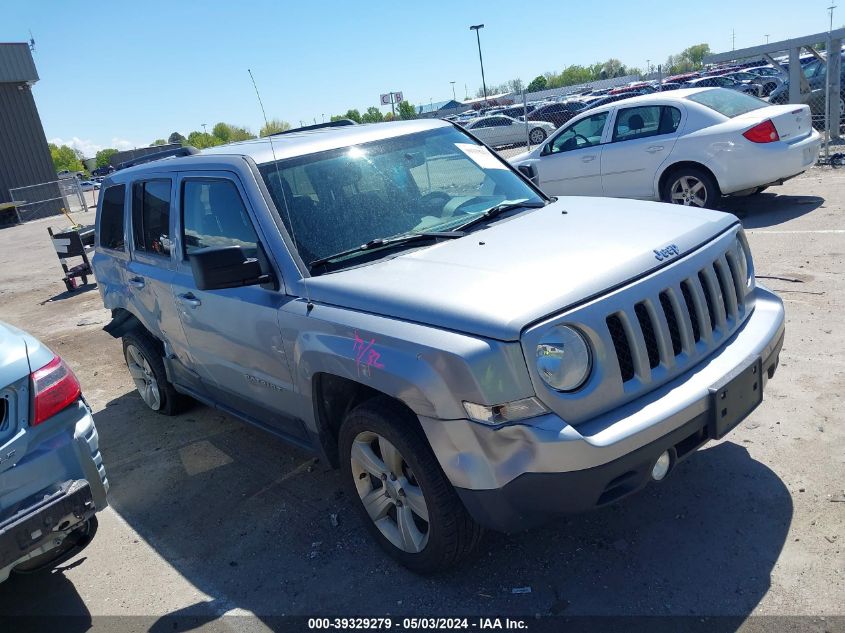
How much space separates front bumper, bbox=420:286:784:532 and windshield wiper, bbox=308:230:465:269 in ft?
3.52

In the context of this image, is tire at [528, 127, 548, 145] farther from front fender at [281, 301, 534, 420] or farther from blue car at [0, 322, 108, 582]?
blue car at [0, 322, 108, 582]

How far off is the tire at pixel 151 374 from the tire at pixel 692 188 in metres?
6.47

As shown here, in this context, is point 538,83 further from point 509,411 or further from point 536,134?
point 509,411

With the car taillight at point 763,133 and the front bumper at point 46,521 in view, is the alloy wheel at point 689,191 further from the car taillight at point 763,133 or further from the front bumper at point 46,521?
the front bumper at point 46,521

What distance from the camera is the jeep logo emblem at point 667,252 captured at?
2973 millimetres

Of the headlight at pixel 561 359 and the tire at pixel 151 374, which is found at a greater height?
the headlight at pixel 561 359

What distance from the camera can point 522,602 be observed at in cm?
294

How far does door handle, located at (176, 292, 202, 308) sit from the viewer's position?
4156mm

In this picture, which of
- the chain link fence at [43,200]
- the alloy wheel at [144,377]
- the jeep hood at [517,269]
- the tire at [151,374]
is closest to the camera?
the jeep hood at [517,269]

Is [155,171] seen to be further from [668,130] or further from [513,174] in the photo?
[668,130]

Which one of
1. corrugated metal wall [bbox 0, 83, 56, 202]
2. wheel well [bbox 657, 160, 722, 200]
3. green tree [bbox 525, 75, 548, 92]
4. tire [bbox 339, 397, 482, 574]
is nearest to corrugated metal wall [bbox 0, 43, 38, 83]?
corrugated metal wall [bbox 0, 83, 56, 202]

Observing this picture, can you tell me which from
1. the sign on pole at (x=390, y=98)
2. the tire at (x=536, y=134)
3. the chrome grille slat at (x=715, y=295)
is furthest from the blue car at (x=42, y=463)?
the tire at (x=536, y=134)

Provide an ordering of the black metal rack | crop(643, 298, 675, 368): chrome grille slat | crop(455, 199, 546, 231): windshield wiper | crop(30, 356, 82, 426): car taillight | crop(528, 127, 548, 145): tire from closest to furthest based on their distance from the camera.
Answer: crop(643, 298, 675, 368): chrome grille slat → crop(30, 356, 82, 426): car taillight → crop(455, 199, 546, 231): windshield wiper → the black metal rack → crop(528, 127, 548, 145): tire

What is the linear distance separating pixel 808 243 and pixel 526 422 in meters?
6.04
